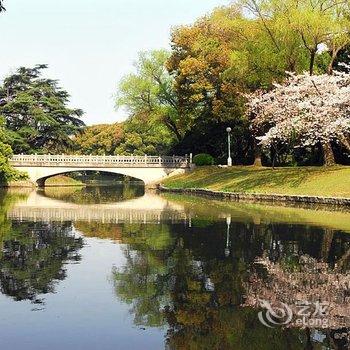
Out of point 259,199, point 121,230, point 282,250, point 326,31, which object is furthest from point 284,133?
point 282,250

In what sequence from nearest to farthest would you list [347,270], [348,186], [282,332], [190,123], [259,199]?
1. [282,332]
2. [347,270]
3. [348,186]
4. [259,199]
5. [190,123]

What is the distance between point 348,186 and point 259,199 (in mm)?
5773

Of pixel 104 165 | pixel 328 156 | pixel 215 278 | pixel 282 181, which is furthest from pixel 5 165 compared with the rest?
pixel 215 278

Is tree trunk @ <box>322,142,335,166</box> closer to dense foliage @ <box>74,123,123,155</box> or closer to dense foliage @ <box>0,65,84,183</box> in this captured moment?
dense foliage @ <box>0,65,84,183</box>

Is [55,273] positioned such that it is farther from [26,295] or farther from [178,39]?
[178,39]

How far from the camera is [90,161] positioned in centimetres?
Answer: 6419

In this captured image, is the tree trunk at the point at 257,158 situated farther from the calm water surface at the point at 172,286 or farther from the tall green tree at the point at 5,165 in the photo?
the calm water surface at the point at 172,286

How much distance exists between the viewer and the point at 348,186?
33594 millimetres

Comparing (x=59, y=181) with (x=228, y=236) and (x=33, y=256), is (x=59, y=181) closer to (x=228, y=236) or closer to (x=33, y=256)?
(x=228, y=236)

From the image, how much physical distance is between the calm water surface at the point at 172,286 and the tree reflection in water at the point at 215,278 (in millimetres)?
21

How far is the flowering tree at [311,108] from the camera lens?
34.3m

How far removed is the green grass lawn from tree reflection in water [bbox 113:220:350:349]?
49.1 ft

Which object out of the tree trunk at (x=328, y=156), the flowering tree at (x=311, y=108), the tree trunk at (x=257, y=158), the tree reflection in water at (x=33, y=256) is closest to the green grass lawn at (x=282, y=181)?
the tree trunk at (x=328, y=156)

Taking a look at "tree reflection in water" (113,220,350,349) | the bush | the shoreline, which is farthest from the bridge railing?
"tree reflection in water" (113,220,350,349)
